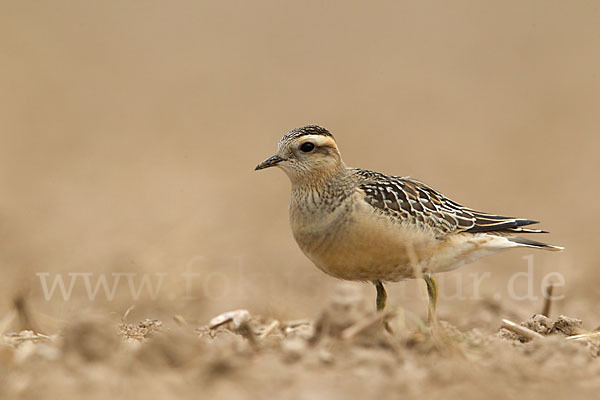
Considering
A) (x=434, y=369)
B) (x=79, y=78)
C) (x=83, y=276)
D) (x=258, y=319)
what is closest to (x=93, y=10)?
(x=79, y=78)

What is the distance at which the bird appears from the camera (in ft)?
22.4

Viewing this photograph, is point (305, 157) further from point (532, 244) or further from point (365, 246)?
point (532, 244)

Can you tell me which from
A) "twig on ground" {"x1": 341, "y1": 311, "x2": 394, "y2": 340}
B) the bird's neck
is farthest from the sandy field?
the bird's neck

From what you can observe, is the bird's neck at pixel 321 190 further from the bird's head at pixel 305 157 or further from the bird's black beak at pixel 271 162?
the bird's black beak at pixel 271 162

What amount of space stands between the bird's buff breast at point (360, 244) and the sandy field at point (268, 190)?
1.47ft

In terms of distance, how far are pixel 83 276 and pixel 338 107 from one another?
13.8m

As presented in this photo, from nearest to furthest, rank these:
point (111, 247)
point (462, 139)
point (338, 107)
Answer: point (111, 247) → point (462, 139) → point (338, 107)

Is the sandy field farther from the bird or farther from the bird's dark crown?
the bird's dark crown

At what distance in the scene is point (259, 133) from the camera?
21219 millimetres

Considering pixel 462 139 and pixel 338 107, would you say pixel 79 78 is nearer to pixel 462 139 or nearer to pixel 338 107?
pixel 338 107

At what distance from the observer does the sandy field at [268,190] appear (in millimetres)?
4793

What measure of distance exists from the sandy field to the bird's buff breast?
1.47ft

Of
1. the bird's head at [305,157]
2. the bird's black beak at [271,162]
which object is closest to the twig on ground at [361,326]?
the bird's head at [305,157]

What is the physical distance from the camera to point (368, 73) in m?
27.5
